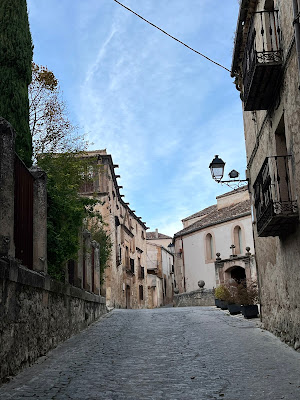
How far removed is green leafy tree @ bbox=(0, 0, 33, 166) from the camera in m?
10.3

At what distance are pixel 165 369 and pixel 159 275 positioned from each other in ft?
157

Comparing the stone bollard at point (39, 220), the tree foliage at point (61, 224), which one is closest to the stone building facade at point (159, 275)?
the tree foliage at point (61, 224)

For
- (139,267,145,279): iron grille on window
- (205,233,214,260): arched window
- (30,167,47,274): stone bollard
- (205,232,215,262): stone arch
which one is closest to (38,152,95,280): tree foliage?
(30,167,47,274): stone bollard

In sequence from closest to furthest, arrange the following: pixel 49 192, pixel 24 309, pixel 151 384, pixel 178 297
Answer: pixel 151 384 < pixel 24 309 < pixel 49 192 < pixel 178 297

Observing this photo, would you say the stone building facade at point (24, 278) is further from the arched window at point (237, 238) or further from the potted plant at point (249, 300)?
the arched window at point (237, 238)

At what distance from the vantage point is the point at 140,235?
4622 cm

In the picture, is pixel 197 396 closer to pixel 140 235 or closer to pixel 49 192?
pixel 49 192

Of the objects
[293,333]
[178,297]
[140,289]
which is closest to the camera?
[293,333]

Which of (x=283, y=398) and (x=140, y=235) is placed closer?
(x=283, y=398)

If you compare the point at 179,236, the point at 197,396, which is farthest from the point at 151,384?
the point at 179,236

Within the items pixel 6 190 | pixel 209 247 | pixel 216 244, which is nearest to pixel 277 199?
pixel 6 190

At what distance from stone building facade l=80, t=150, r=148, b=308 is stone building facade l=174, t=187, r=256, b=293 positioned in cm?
374

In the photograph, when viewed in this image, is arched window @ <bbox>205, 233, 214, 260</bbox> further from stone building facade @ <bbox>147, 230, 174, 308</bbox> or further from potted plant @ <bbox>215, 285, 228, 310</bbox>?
potted plant @ <bbox>215, 285, 228, 310</bbox>

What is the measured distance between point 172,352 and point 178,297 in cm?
2497
